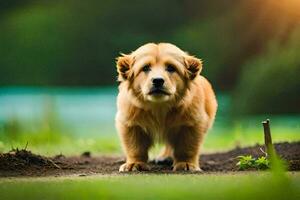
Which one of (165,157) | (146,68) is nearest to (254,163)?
(146,68)

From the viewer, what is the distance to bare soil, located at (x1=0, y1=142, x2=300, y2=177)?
16.8 ft

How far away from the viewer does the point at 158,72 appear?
207 inches

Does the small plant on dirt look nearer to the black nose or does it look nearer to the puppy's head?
the puppy's head

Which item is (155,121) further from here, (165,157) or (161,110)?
(165,157)

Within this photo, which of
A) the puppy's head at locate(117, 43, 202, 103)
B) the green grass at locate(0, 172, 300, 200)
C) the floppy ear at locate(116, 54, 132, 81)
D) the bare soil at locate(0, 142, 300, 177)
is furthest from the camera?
the floppy ear at locate(116, 54, 132, 81)

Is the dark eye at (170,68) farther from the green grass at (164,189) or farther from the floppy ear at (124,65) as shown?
the green grass at (164,189)

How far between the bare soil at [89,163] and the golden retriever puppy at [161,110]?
7.0 inches

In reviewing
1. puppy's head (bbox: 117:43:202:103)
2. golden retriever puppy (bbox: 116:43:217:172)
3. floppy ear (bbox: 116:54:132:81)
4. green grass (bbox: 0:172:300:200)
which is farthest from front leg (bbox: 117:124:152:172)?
green grass (bbox: 0:172:300:200)

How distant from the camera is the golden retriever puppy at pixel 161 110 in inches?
214

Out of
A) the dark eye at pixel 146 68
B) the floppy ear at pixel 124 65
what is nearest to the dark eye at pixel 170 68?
the dark eye at pixel 146 68

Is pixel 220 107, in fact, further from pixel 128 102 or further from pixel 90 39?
pixel 128 102

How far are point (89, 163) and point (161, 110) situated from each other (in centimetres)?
94

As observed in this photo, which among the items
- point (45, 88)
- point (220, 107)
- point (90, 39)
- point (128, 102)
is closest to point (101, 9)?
point (90, 39)

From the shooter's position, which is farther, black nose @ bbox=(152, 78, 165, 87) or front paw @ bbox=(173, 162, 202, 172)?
front paw @ bbox=(173, 162, 202, 172)
